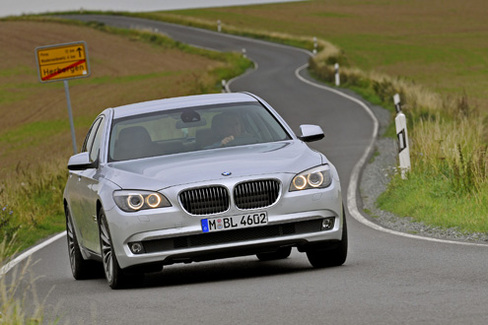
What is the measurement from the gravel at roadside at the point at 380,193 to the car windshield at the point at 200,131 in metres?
2.45

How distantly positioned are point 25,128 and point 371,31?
59.4 m

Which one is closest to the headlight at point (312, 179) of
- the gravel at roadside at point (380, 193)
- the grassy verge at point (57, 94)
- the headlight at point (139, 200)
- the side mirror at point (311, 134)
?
the side mirror at point (311, 134)

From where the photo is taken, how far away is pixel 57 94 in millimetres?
58406

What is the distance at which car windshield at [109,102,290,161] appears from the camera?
10391mm

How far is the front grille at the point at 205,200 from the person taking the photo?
923cm

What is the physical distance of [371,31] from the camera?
99938mm

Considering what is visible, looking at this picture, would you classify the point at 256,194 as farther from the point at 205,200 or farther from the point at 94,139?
the point at 94,139

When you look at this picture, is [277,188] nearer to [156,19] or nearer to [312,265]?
[312,265]

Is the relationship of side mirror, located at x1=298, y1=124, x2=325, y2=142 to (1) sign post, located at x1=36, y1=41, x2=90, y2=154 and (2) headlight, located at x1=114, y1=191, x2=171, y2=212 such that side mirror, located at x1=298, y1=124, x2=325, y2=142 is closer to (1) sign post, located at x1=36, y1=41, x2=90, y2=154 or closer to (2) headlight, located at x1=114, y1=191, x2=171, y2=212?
(2) headlight, located at x1=114, y1=191, x2=171, y2=212

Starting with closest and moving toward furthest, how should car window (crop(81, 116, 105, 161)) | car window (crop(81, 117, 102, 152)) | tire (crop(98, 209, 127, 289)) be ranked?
tire (crop(98, 209, 127, 289)) → car window (crop(81, 116, 105, 161)) → car window (crop(81, 117, 102, 152))

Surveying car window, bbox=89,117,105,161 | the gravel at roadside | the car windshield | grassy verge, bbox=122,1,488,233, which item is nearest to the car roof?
the car windshield

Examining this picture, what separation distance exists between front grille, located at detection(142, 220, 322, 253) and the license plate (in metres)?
Answer: 0.06

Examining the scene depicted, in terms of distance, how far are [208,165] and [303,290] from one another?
1538mm

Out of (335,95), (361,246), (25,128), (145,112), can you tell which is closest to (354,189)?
(361,246)
